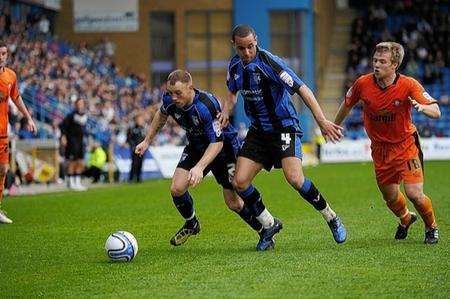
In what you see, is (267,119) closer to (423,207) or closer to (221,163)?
(221,163)

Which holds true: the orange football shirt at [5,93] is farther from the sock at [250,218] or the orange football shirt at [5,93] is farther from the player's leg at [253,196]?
the player's leg at [253,196]

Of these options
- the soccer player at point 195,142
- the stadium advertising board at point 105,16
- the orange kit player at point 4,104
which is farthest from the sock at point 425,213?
the stadium advertising board at point 105,16

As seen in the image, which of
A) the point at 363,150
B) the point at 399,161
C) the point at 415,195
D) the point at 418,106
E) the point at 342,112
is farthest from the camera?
the point at 363,150

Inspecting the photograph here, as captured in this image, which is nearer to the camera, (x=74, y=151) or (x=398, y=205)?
(x=398, y=205)

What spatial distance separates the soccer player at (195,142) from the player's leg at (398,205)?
1516 mm

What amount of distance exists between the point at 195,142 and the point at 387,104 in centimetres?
216

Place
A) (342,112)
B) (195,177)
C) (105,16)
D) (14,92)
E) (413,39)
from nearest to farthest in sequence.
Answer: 1. (195,177)
2. (342,112)
3. (14,92)
4. (105,16)
5. (413,39)

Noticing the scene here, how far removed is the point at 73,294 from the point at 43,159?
1855cm

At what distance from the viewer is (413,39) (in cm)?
4328

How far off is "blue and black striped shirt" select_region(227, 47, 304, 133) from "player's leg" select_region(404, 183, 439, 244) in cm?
146

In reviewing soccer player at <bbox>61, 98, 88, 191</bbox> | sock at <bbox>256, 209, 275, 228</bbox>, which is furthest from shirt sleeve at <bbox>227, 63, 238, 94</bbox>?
soccer player at <bbox>61, 98, 88, 191</bbox>

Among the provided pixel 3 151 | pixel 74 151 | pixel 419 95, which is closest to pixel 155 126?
pixel 419 95

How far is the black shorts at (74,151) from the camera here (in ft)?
79.8

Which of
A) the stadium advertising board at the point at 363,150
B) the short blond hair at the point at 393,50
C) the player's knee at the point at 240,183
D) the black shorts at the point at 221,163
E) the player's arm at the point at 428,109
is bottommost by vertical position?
the stadium advertising board at the point at 363,150
